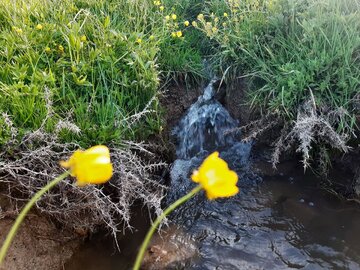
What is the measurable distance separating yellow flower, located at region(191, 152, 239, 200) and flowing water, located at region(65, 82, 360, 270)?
5.63 ft

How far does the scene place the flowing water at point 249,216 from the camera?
8.27ft

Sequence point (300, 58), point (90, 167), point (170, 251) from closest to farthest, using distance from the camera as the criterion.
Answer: point (90, 167) < point (170, 251) < point (300, 58)

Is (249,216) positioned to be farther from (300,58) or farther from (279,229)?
(300,58)

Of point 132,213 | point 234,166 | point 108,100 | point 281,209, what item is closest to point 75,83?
point 108,100

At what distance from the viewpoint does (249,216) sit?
2812 mm

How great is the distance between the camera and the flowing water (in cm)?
252

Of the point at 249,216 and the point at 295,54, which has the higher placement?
the point at 295,54

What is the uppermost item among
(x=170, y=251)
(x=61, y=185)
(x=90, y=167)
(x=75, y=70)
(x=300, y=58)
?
(x=90, y=167)

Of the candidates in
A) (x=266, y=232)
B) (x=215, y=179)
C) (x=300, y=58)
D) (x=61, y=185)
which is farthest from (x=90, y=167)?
(x=300, y=58)

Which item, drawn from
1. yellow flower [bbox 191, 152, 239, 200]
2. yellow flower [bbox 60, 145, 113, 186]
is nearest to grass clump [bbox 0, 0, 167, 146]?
yellow flower [bbox 60, 145, 113, 186]

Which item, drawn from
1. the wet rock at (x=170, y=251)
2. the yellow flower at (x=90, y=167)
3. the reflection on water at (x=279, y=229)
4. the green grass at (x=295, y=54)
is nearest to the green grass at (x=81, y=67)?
the green grass at (x=295, y=54)

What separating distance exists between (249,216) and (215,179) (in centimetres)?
205

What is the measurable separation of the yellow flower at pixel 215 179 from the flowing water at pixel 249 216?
172 cm

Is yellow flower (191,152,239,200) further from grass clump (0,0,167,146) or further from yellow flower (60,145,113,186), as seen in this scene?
grass clump (0,0,167,146)
